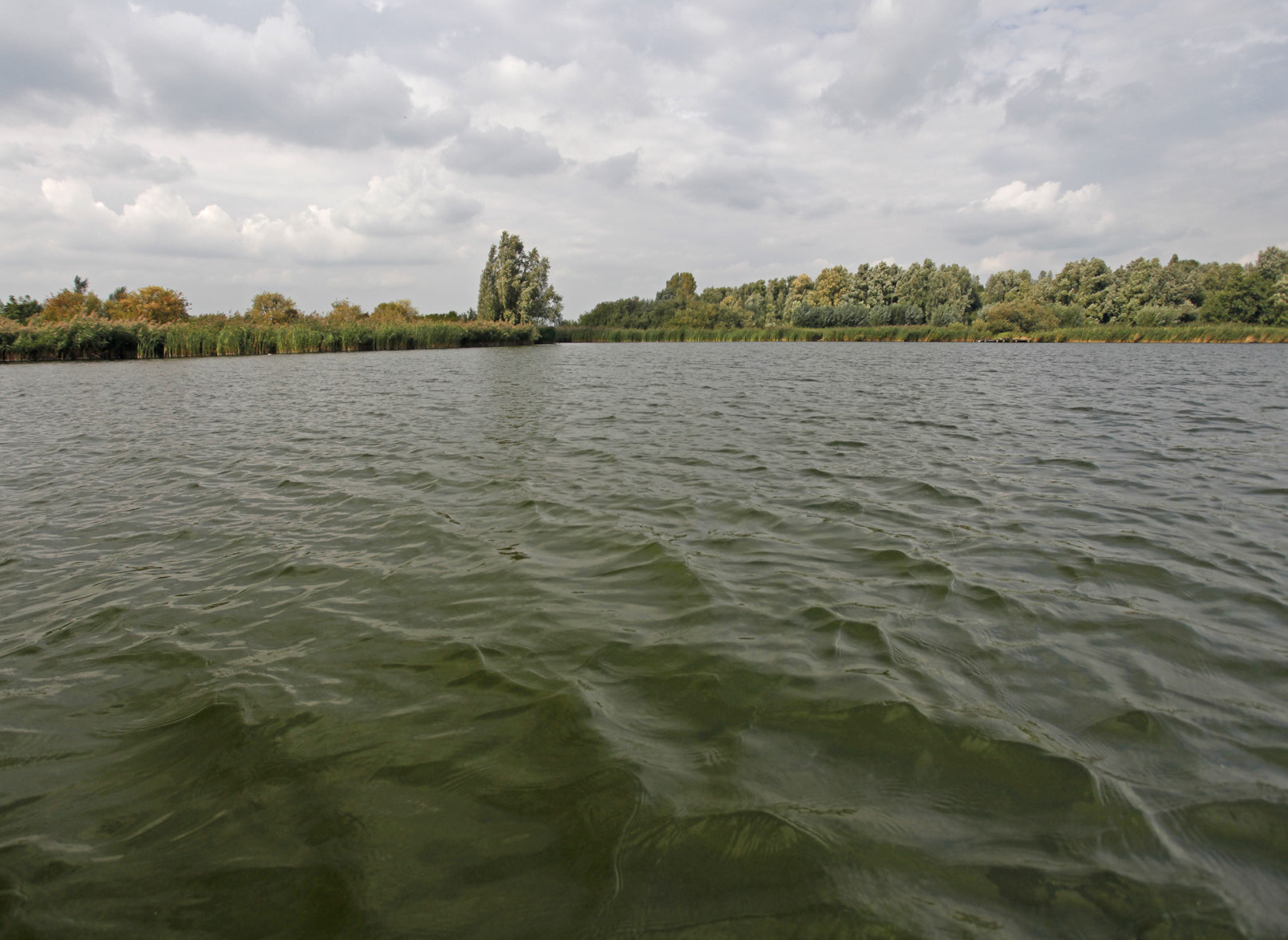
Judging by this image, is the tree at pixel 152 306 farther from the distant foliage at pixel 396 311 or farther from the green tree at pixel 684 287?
the green tree at pixel 684 287

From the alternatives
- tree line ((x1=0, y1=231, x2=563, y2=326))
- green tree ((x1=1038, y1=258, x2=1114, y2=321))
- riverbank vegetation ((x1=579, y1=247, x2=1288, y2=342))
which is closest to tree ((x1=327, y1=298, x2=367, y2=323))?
tree line ((x1=0, y1=231, x2=563, y2=326))

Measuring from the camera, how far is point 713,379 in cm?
2066

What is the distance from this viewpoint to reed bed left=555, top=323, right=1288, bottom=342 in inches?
1927

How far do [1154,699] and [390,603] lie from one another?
13.6ft

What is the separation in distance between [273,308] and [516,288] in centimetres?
2265

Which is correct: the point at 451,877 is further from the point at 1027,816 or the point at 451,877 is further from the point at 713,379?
the point at 713,379

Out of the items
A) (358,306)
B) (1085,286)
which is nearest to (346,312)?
(358,306)

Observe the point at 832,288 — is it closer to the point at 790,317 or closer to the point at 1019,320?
the point at 790,317

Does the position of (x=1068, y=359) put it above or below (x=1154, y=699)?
above

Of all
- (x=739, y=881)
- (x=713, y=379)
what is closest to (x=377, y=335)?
(x=713, y=379)

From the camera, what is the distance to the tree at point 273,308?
53.1 meters

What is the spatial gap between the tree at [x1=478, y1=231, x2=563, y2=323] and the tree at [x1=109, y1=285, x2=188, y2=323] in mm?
27120

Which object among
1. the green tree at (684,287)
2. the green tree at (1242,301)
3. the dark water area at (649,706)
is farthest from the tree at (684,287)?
the dark water area at (649,706)

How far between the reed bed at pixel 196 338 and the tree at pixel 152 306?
14.2m
